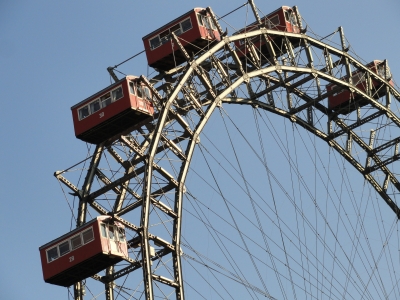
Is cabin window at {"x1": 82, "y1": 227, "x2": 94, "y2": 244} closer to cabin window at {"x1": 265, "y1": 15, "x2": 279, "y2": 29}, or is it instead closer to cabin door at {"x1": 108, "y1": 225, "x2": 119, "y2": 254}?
cabin door at {"x1": 108, "y1": 225, "x2": 119, "y2": 254}

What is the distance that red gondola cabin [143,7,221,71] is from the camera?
62.1m

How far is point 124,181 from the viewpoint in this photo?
2357 inches

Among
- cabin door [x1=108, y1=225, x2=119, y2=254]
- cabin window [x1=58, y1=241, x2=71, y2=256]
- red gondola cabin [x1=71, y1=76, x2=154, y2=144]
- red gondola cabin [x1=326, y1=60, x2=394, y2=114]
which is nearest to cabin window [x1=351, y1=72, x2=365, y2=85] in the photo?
red gondola cabin [x1=326, y1=60, x2=394, y2=114]

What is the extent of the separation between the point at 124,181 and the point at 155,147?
3387 millimetres

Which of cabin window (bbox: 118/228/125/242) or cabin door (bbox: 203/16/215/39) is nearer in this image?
cabin window (bbox: 118/228/125/242)

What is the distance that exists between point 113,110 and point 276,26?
13.6m

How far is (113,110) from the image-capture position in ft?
194

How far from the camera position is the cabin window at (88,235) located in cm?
5703

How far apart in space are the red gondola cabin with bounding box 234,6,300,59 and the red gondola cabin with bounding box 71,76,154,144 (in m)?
8.96

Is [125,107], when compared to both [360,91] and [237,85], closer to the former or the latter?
[237,85]

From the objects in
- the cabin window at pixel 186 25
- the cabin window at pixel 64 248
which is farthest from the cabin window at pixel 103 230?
the cabin window at pixel 186 25

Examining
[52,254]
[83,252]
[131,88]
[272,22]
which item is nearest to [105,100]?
[131,88]

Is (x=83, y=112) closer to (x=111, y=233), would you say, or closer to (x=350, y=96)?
(x=111, y=233)

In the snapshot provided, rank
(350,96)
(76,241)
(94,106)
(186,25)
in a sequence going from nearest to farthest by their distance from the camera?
1. (76,241)
2. (94,106)
3. (186,25)
4. (350,96)
